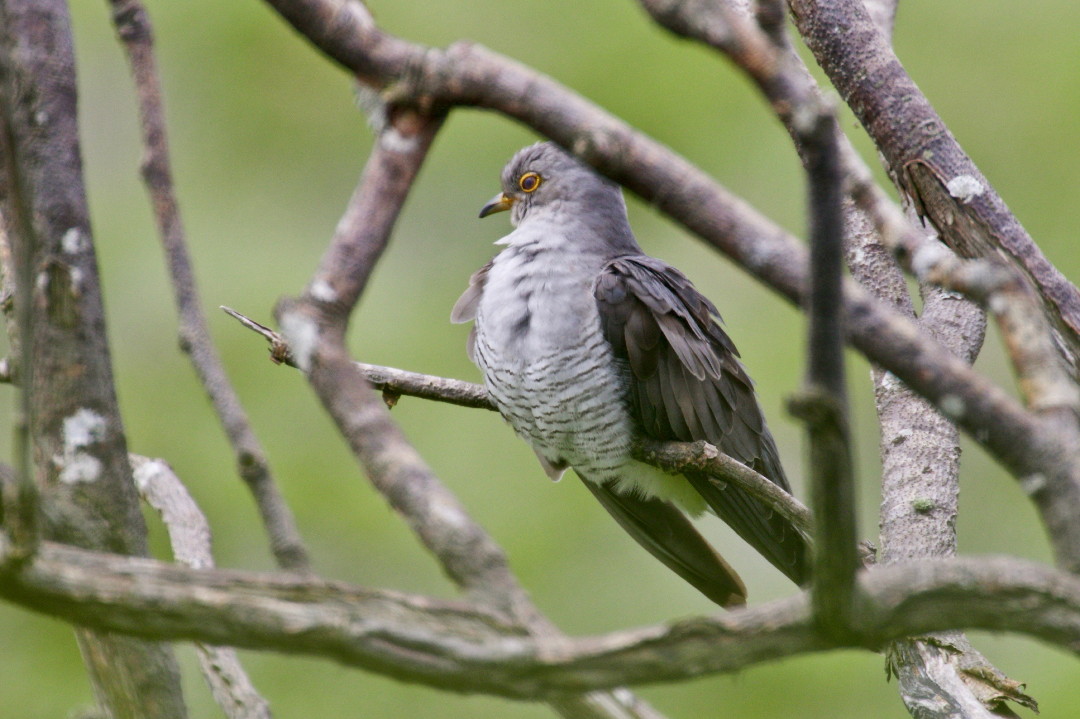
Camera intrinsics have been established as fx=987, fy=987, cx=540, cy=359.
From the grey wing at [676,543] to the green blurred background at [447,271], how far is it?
6.69 feet

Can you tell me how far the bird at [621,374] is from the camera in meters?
2.95

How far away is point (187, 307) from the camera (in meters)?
1.20

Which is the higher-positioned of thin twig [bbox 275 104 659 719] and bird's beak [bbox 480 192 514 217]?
bird's beak [bbox 480 192 514 217]

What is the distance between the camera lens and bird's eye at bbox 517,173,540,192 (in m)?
3.45

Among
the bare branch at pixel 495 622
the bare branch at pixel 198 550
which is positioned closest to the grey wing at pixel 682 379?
the bare branch at pixel 198 550

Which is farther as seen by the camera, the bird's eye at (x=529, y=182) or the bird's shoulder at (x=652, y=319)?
the bird's eye at (x=529, y=182)

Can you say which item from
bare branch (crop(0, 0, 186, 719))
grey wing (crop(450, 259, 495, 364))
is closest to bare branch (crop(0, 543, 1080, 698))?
bare branch (crop(0, 0, 186, 719))

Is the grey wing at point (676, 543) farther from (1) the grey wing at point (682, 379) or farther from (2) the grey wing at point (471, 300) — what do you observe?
(2) the grey wing at point (471, 300)

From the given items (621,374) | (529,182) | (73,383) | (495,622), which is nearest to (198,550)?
(73,383)

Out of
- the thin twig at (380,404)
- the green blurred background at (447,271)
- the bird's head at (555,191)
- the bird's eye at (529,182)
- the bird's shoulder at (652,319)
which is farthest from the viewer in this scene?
the green blurred background at (447,271)

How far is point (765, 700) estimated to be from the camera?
6109 millimetres

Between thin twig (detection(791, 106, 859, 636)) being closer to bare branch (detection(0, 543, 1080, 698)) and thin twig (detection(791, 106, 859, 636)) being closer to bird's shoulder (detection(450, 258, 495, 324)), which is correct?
bare branch (detection(0, 543, 1080, 698))

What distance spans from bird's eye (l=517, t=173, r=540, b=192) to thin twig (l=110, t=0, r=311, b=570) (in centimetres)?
218

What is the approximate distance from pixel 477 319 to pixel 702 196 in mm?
2041
